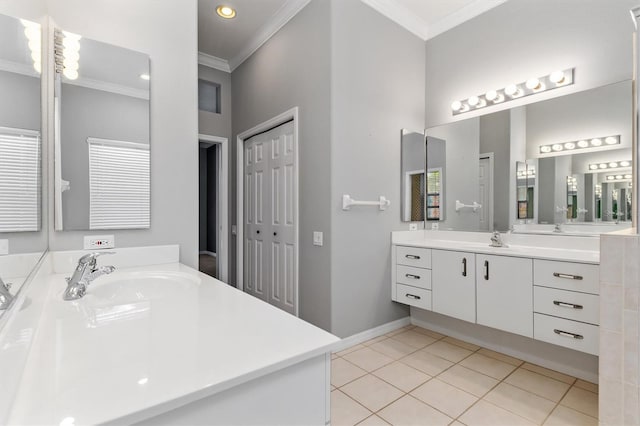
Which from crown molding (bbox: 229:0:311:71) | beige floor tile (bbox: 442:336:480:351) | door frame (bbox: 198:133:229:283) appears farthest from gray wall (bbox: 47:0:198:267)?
beige floor tile (bbox: 442:336:480:351)

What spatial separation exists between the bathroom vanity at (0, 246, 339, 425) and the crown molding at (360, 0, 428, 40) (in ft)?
9.22

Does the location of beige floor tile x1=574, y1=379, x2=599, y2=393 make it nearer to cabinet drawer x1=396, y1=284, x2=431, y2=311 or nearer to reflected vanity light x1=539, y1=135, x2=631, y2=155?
cabinet drawer x1=396, y1=284, x2=431, y2=311

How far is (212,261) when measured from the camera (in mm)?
6688

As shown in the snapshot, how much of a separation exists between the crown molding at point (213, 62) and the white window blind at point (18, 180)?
2.98 m

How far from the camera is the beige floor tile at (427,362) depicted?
2.18 m

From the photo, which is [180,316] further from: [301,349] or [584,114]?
[584,114]

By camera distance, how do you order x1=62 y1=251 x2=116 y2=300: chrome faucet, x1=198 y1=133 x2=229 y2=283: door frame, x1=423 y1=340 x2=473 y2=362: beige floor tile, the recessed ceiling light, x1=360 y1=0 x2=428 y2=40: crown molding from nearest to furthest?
x1=62 y1=251 x2=116 y2=300: chrome faucet < x1=423 y1=340 x2=473 y2=362: beige floor tile < x1=360 y1=0 x2=428 y2=40: crown molding < the recessed ceiling light < x1=198 y1=133 x2=229 y2=283: door frame

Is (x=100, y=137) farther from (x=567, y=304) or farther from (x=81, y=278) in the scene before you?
(x=567, y=304)

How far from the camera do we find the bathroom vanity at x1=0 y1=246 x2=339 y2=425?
0.52 m

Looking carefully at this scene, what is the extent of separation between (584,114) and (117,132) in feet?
10.1

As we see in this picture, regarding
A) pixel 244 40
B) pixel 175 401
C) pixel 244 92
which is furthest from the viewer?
pixel 244 92

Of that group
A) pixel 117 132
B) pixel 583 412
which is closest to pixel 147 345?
pixel 117 132

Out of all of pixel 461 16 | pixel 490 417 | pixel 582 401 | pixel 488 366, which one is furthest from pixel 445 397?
pixel 461 16

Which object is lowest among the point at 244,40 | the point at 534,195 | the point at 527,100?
the point at 534,195
